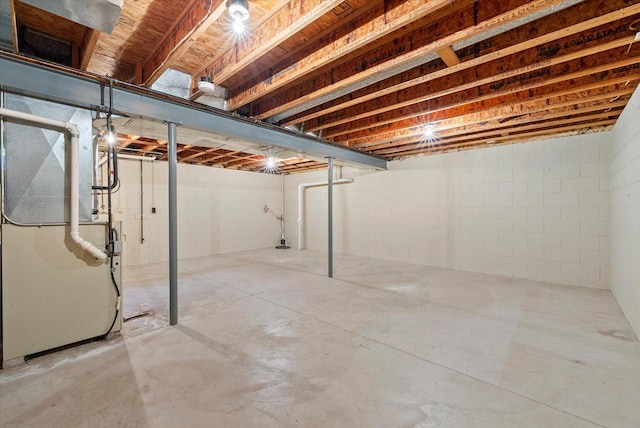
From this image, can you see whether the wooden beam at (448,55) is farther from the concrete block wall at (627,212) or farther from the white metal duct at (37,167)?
the white metal duct at (37,167)

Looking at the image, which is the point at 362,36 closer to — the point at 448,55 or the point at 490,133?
the point at 448,55

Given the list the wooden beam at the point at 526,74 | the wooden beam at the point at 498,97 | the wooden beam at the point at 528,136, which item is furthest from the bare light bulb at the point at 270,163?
the wooden beam at the point at 526,74

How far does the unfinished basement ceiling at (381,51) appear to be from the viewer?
1.74 meters

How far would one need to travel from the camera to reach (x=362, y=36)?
1.89 metres

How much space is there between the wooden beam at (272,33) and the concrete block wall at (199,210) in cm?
425

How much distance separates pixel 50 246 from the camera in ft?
6.87

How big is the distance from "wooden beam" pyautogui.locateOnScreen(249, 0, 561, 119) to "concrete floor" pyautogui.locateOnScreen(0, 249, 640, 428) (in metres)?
2.29

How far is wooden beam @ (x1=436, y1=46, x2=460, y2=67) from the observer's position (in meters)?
2.02

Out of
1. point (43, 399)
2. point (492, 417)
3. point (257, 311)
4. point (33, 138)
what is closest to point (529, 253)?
point (492, 417)

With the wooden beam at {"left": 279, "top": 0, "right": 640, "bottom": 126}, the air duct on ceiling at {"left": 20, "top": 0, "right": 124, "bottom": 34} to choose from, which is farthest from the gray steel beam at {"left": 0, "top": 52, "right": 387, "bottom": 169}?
the wooden beam at {"left": 279, "top": 0, "right": 640, "bottom": 126}

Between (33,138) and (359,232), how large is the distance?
5.54 metres

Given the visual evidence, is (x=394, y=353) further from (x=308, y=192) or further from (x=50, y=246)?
(x=308, y=192)

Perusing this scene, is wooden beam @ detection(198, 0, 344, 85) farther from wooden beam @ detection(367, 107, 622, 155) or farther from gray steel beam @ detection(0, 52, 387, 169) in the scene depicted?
wooden beam @ detection(367, 107, 622, 155)

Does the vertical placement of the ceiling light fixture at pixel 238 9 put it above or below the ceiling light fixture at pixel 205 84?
below
